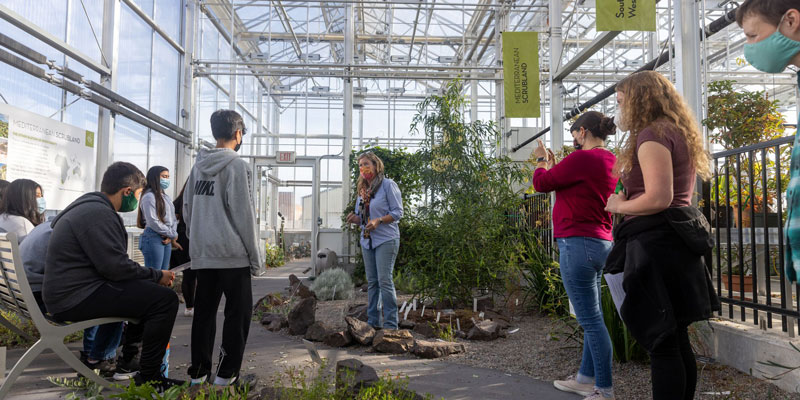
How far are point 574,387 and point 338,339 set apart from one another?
1.84m

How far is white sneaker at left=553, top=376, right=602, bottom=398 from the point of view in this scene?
107 inches

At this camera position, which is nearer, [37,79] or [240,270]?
[240,270]

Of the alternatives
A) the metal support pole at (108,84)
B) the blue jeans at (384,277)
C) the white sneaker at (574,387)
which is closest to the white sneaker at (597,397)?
the white sneaker at (574,387)

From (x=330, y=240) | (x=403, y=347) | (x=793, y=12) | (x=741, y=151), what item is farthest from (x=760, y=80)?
(x=793, y=12)

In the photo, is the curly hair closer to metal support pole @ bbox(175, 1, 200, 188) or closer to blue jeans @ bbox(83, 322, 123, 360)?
blue jeans @ bbox(83, 322, 123, 360)

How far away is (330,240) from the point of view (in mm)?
10258

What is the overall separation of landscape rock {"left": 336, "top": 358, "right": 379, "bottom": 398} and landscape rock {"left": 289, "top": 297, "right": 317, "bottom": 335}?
6.54ft

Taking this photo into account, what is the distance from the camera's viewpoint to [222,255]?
2658 millimetres

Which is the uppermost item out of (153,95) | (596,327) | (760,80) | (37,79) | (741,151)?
(760,80)

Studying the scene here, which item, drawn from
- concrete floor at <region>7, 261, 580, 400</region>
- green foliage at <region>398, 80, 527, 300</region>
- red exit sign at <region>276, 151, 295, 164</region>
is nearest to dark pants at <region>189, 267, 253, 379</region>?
concrete floor at <region>7, 261, 580, 400</region>

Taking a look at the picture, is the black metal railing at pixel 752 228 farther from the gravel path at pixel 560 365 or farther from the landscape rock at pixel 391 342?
the landscape rock at pixel 391 342

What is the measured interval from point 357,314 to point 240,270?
2.36 meters

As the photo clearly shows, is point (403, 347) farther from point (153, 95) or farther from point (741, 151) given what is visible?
point (153, 95)

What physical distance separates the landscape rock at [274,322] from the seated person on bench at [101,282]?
76.4 inches
